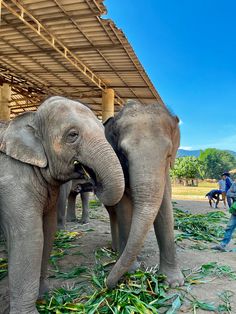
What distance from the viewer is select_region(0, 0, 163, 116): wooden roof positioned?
8891 mm

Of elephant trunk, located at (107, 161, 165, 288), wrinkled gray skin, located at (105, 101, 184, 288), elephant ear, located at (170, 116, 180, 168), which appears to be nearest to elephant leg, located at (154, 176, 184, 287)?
wrinkled gray skin, located at (105, 101, 184, 288)

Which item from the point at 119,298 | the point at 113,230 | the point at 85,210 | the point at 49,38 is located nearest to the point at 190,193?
the point at 49,38

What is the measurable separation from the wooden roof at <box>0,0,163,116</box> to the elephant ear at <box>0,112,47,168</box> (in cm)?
323

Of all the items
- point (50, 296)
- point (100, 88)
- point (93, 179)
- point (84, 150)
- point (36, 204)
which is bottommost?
point (50, 296)

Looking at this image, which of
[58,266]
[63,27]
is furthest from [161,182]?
[63,27]

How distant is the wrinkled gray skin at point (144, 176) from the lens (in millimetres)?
3467

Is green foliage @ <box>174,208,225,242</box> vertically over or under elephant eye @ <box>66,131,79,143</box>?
under

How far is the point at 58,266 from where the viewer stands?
185 inches

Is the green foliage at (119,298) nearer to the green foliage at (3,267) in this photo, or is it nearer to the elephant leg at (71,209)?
the green foliage at (3,267)

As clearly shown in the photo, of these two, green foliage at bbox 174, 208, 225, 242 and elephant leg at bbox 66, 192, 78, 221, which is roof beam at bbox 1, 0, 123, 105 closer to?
elephant leg at bbox 66, 192, 78, 221

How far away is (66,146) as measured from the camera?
3.04 metres

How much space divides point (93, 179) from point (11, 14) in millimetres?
7813

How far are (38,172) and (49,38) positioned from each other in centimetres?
832

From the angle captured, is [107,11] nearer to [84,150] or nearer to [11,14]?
[11,14]
